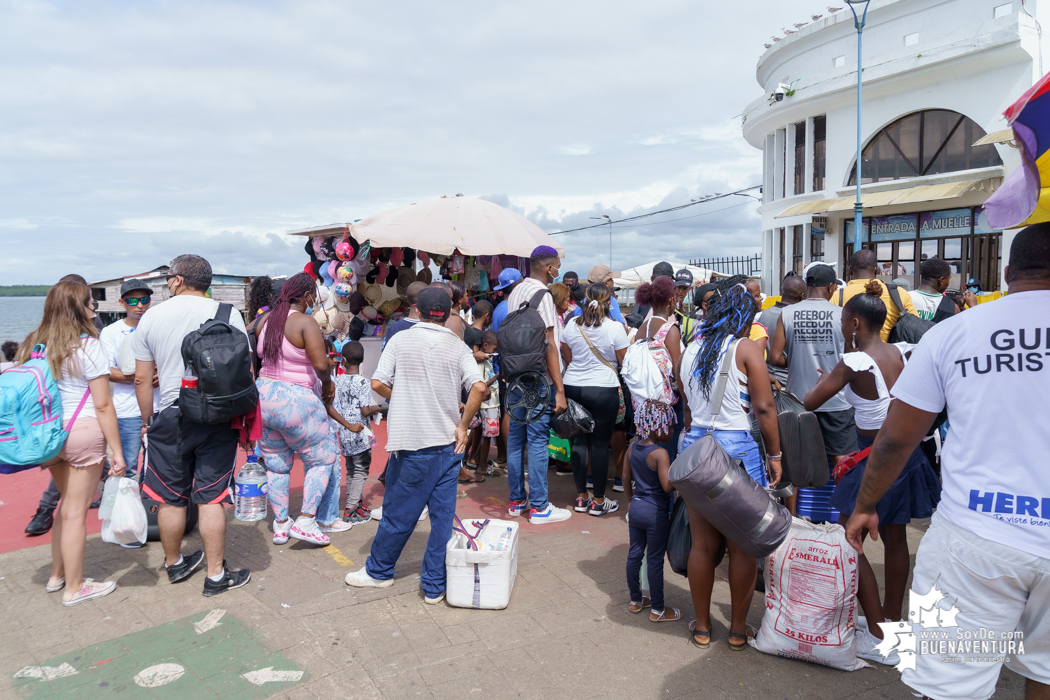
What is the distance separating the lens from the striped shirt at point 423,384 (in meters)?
3.82

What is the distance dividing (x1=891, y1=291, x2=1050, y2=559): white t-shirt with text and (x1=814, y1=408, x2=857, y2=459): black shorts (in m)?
2.44

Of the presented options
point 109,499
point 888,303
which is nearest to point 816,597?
point 888,303

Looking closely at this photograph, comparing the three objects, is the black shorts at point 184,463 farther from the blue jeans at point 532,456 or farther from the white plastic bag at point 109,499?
the blue jeans at point 532,456

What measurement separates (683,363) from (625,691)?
1.71m

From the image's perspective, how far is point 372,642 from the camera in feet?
11.1

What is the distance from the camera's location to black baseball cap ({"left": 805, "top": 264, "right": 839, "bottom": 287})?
15.9 ft

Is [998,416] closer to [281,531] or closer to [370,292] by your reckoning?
[281,531]

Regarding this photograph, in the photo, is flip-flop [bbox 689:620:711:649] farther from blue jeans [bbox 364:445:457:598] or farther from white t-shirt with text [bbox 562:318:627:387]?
white t-shirt with text [bbox 562:318:627:387]

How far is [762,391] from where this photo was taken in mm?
3396

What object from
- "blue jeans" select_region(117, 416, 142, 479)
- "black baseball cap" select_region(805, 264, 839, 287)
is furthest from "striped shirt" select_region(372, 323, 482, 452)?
"black baseball cap" select_region(805, 264, 839, 287)

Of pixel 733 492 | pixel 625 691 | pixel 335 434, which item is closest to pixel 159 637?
pixel 335 434

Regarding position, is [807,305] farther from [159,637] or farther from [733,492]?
[159,637]

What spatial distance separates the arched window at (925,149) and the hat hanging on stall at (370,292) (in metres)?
17.7

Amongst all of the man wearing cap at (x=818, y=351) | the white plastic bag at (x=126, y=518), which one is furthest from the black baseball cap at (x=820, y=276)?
the white plastic bag at (x=126, y=518)
